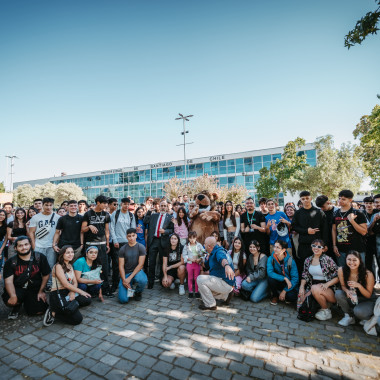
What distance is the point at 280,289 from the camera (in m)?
4.62

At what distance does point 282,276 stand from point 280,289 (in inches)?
13.9

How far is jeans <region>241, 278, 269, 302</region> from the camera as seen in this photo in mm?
4578

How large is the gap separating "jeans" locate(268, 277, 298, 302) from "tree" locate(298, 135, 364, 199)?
63.3 ft

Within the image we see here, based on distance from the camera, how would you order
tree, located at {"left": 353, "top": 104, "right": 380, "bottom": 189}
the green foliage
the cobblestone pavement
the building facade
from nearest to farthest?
the cobblestone pavement → tree, located at {"left": 353, "top": 104, "right": 380, "bottom": 189} → the building facade → the green foliage

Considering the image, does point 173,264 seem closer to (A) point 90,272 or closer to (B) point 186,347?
(A) point 90,272

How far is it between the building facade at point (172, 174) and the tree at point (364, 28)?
30.1 meters

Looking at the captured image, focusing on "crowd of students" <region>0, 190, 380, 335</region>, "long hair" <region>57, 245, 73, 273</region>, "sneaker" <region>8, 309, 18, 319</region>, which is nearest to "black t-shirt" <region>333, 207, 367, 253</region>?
"crowd of students" <region>0, 190, 380, 335</region>

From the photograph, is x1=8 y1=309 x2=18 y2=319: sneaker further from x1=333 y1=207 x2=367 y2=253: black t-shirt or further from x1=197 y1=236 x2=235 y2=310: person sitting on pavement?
x1=333 y1=207 x2=367 y2=253: black t-shirt

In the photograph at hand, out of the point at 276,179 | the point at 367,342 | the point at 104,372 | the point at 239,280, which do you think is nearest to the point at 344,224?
the point at 367,342

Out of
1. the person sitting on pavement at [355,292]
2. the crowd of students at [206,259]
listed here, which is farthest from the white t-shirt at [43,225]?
the person sitting on pavement at [355,292]

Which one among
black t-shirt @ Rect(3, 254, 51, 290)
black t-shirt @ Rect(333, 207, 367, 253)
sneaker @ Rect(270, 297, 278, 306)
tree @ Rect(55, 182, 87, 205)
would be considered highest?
tree @ Rect(55, 182, 87, 205)

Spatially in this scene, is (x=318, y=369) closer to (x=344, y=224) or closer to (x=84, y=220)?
(x=344, y=224)

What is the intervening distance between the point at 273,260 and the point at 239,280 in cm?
89

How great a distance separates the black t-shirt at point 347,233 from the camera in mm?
4359
